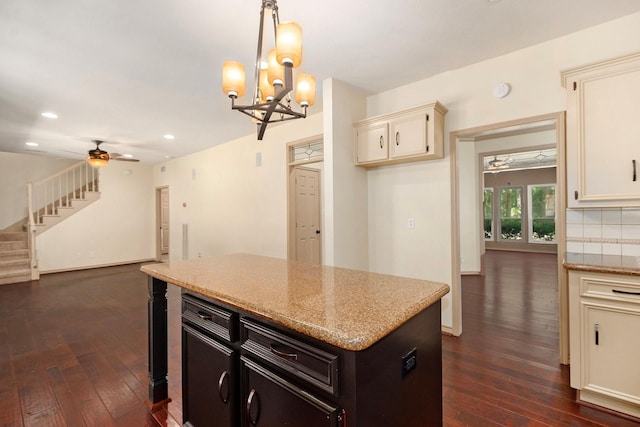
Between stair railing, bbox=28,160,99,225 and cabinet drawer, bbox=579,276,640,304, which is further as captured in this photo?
stair railing, bbox=28,160,99,225

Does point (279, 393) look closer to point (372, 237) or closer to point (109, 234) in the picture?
point (372, 237)

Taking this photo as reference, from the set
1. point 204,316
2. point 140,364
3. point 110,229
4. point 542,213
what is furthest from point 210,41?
point 542,213

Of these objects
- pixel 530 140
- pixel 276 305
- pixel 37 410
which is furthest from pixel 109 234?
pixel 530 140

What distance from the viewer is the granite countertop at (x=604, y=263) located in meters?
1.78

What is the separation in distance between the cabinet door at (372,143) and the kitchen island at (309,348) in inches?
71.4

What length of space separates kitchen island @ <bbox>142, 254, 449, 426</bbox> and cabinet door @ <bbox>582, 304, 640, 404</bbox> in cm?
130

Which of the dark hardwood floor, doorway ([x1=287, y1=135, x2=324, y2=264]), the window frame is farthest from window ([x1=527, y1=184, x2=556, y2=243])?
doorway ([x1=287, y1=135, x2=324, y2=264])

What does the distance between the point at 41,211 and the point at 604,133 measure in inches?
383

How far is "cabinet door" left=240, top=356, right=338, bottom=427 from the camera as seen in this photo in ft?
3.20

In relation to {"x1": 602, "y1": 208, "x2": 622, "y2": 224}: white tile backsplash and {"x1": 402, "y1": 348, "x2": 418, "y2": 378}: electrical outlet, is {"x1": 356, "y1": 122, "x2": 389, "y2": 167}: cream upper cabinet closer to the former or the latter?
{"x1": 602, "y1": 208, "x2": 622, "y2": 224}: white tile backsplash

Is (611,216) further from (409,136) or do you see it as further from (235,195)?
(235,195)

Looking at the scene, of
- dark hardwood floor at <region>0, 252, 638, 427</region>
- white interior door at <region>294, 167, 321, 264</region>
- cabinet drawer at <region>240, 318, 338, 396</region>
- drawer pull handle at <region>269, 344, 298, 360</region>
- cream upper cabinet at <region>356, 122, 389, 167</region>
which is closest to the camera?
cabinet drawer at <region>240, 318, 338, 396</region>

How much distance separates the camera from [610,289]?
1.84m

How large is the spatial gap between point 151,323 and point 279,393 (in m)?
1.28
